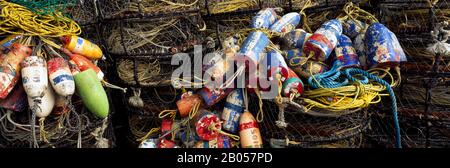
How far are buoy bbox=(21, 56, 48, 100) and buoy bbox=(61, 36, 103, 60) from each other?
0.95ft

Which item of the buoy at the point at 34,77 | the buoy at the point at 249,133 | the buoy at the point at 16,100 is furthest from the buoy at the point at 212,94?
the buoy at the point at 16,100

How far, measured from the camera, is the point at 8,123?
2729 millimetres

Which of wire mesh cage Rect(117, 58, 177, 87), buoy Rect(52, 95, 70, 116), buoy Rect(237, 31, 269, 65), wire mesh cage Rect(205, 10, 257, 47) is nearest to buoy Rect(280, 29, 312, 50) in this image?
buoy Rect(237, 31, 269, 65)

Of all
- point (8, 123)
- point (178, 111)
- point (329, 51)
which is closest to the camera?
point (8, 123)

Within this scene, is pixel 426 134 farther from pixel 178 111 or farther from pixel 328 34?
pixel 178 111

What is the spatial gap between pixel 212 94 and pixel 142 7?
0.78 metres

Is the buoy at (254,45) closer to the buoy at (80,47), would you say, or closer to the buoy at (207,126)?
the buoy at (207,126)

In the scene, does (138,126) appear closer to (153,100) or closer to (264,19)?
(153,100)

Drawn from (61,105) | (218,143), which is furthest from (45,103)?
(218,143)

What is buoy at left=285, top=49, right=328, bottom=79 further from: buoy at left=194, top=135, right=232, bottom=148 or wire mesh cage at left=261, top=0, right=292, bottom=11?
buoy at left=194, top=135, right=232, bottom=148

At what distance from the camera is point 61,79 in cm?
264

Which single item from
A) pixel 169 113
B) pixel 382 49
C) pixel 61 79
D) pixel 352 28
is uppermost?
pixel 352 28
